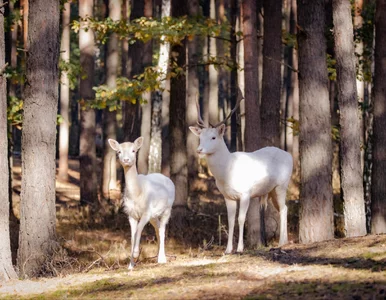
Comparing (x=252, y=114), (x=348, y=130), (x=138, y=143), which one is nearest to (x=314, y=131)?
(x=348, y=130)

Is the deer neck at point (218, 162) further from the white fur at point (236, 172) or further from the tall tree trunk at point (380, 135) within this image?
the tall tree trunk at point (380, 135)

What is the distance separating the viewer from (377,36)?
60.7ft

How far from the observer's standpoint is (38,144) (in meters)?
12.1

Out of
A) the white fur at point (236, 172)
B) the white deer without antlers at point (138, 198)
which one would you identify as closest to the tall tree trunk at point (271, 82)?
the white fur at point (236, 172)

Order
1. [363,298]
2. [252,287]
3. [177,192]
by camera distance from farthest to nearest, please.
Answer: [177,192]
[252,287]
[363,298]

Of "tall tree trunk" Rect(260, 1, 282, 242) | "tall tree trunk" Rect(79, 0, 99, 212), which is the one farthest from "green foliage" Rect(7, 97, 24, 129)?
"tall tree trunk" Rect(260, 1, 282, 242)

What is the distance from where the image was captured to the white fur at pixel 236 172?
1273 centimetres

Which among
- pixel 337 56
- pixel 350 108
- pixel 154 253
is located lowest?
pixel 154 253

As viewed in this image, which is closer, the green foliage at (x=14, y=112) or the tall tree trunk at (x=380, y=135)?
the tall tree trunk at (x=380, y=135)

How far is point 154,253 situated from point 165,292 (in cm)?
820

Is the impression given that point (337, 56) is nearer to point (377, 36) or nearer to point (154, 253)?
point (377, 36)

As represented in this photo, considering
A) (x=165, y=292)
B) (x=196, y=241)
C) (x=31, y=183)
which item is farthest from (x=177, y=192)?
(x=165, y=292)

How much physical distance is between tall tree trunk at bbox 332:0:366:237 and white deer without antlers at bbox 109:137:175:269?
4.12 metres

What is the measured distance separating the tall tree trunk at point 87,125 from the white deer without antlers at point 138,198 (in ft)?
37.4
